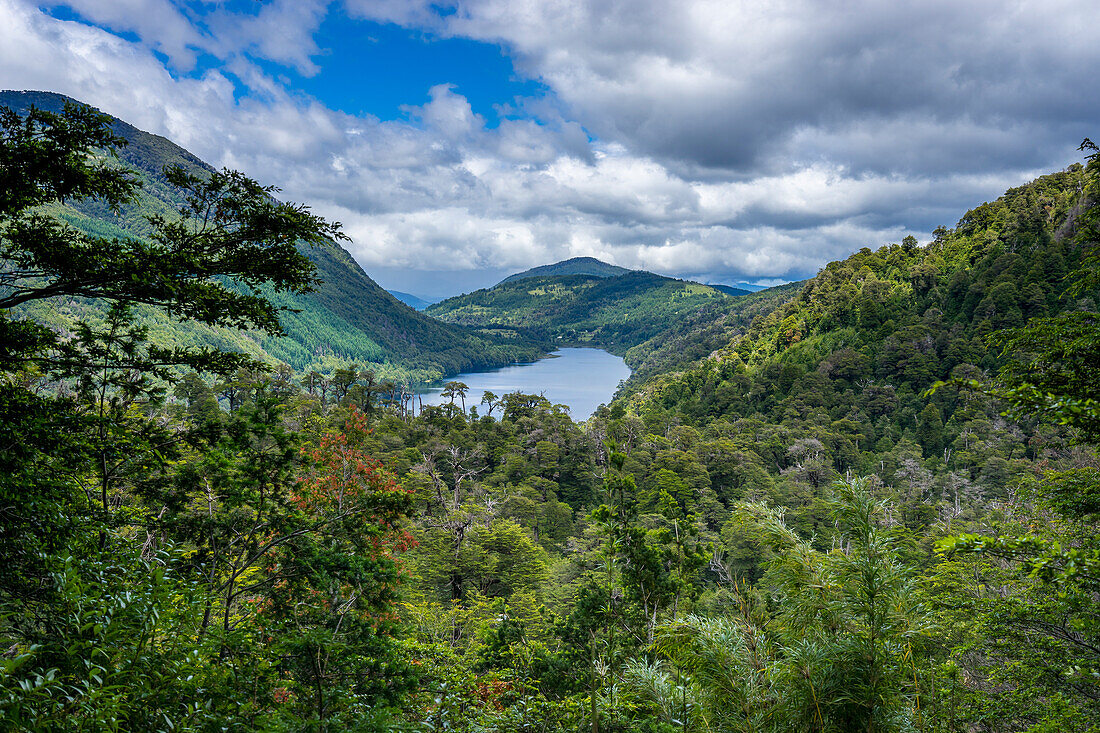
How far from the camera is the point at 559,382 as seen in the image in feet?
436

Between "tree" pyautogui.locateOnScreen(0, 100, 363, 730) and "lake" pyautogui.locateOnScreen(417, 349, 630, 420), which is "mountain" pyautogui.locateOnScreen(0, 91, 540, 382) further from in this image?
"tree" pyautogui.locateOnScreen(0, 100, 363, 730)

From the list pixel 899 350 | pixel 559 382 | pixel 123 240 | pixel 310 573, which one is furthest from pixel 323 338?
pixel 123 240

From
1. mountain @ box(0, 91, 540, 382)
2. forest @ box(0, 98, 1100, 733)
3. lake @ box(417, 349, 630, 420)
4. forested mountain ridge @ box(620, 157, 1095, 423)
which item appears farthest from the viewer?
mountain @ box(0, 91, 540, 382)

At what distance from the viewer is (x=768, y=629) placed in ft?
20.9

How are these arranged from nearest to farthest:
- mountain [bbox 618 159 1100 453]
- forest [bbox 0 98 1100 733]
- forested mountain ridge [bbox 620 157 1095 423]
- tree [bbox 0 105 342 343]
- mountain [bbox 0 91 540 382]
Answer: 1. forest [bbox 0 98 1100 733]
2. tree [bbox 0 105 342 343]
3. mountain [bbox 618 159 1100 453]
4. forested mountain ridge [bbox 620 157 1095 423]
5. mountain [bbox 0 91 540 382]

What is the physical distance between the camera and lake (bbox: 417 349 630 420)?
104 metres

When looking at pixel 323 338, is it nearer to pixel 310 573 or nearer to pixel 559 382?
pixel 559 382

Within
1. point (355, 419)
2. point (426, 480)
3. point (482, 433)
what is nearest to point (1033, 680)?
point (355, 419)

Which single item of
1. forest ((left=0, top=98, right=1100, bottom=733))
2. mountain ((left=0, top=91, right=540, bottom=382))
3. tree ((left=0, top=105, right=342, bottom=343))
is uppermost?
mountain ((left=0, top=91, right=540, bottom=382))

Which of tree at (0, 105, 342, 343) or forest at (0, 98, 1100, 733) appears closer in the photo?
forest at (0, 98, 1100, 733)

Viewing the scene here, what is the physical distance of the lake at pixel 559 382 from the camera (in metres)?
104

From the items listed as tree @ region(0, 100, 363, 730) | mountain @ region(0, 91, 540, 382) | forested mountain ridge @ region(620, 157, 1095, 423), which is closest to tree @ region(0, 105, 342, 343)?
tree @ region(0, 100, 363, 730)

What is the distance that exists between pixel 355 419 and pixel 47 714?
1198 centimetres

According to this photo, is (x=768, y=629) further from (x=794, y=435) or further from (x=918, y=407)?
(x=918, y=407)
